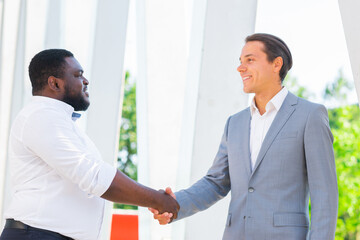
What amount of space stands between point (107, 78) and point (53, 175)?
343 cm

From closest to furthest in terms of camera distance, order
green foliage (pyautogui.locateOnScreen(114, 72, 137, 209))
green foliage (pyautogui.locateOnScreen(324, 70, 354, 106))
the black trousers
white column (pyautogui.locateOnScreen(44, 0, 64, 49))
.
Result: the black trousers, white column (pyautogui.locateOnScreen(44, 0, 64, 49)), green foliage (pyautogui.locateOnScreen(114, 72, 137, 209)), green foliage (pyautogui.locateOnScreen(324, 70, 354, 106))

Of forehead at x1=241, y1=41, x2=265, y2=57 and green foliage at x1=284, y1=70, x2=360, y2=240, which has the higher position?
forehead at x1=241, y1=41, x2=265, y2=57

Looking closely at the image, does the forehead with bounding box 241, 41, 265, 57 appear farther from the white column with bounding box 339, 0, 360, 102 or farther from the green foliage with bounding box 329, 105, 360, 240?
the green foliage with bounding box 329, 105, 360, 240

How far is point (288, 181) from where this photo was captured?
291 cm

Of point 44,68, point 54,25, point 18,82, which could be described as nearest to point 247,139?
point 44,68

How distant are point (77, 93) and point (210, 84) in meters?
2.08

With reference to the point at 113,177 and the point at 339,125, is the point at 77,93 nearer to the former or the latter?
the point at 113,177

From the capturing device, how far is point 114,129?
617 centimetres

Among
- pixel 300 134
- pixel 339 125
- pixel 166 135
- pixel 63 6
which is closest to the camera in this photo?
pixel 300 134

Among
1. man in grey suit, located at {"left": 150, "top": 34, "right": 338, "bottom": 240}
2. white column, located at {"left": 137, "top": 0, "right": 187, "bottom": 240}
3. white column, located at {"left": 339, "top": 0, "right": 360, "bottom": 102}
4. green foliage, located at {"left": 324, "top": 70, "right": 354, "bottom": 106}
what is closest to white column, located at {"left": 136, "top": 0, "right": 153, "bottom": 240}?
white column, located at {"left": 137, "top": 0, "right": 187, "bottom": 240}

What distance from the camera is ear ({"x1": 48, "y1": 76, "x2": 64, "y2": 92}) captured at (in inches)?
124

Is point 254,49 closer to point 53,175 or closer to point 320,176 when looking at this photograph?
point 320,176

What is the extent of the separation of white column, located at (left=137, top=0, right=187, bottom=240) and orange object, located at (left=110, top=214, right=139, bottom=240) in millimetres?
5537

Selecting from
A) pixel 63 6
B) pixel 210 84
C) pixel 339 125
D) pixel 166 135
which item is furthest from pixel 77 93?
pixel 339 125
